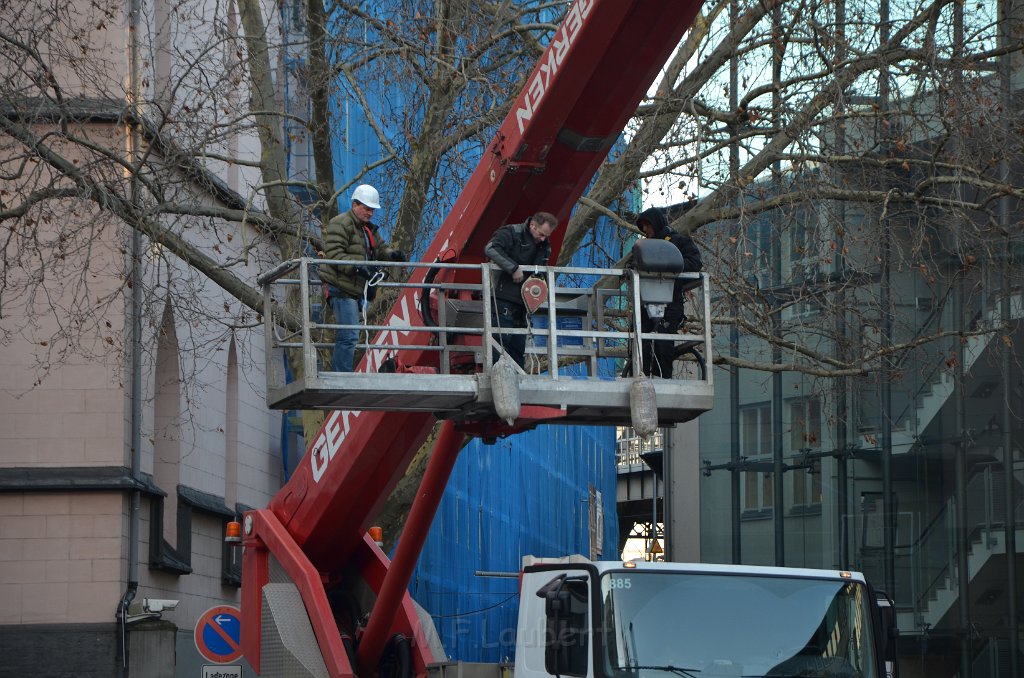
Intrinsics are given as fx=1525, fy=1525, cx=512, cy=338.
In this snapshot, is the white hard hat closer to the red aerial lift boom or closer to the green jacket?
the green jacket

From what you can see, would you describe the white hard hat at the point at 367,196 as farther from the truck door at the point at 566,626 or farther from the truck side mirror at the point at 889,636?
the truck side mirror at the point at 889,636

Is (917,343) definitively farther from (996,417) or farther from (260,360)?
(260,360)

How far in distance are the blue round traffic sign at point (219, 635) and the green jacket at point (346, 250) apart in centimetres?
318

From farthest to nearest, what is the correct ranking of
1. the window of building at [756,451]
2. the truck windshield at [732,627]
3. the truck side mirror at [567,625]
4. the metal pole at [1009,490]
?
the window of building at [756,451], the metal pole at [1009,490], the truck side mirror at [567,625], the truck windshield at [732,627]

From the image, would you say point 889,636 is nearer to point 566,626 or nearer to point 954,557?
point 566,626

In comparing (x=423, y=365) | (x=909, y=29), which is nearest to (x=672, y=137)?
(x=909, y=29)

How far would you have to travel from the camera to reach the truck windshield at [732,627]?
9.23 meters

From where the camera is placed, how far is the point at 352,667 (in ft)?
37.4

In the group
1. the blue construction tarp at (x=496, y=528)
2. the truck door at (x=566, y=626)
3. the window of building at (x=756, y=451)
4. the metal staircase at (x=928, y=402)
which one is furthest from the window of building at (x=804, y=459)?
the truck door at (x=566, y=626)

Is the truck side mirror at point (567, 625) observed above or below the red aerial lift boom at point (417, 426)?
below

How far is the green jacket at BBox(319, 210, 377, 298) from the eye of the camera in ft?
36.0

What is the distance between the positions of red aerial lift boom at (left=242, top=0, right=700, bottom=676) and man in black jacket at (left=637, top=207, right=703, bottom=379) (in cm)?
59

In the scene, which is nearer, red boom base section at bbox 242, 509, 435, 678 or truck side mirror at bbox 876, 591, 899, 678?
truck side mirror at bbox 876, 591, 899, 678

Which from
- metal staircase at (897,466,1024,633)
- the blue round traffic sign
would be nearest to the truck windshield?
the blue round traffic sign
